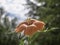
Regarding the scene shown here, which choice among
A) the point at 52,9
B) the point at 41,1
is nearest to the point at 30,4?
the point at 41,1

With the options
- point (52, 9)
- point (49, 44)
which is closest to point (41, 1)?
point (52, 9)

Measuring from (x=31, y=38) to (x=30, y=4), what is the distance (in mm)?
4921

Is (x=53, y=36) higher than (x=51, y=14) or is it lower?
higher

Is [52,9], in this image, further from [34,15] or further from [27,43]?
[27,43]

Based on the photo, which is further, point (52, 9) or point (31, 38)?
point (52, 9)

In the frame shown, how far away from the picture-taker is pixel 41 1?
5.70 m

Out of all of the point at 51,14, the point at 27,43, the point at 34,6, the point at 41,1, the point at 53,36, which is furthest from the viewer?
the point at 34,6

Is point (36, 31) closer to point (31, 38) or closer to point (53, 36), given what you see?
point (31, 38)

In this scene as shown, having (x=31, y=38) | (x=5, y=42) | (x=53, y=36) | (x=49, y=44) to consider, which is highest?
(x=31, y=38)

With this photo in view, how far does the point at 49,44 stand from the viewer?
2.20 m

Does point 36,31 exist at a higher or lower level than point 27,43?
higher

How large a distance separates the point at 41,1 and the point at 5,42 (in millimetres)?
1795

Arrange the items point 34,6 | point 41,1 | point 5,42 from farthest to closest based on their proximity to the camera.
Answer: point 34,6 → point 41,1 → point 5,42

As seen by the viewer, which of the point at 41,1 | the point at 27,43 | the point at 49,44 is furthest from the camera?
the point at 41,1
